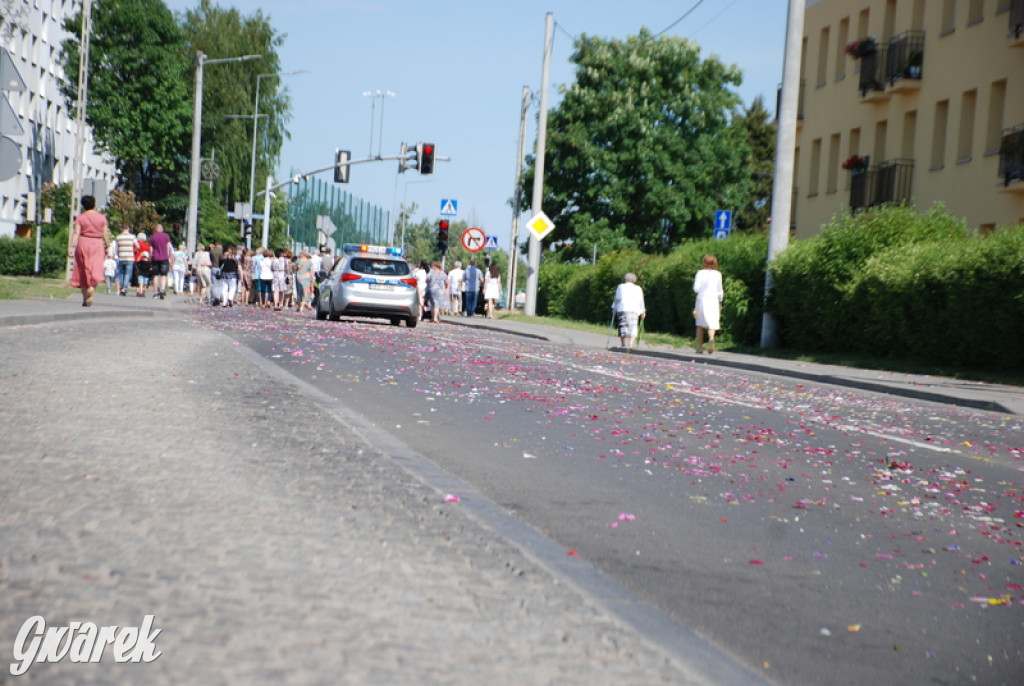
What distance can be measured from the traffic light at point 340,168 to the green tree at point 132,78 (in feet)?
85.7

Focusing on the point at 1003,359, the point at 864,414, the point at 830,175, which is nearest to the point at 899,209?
the point at 1003,359

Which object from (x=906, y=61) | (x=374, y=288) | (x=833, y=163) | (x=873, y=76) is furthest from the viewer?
(x=833, y=163)

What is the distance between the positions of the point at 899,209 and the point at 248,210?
37.9 metres

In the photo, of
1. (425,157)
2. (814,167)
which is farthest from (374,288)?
(814,167)

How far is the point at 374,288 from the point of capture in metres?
30.9

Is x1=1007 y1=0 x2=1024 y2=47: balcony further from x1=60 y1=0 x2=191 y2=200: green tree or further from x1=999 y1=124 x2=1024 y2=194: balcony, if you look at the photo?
x1=60 y1=0 x2=191 y2=200: green tree

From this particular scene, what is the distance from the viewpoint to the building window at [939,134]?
34.9 m

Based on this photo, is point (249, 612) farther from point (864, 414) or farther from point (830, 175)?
point (830, 175)

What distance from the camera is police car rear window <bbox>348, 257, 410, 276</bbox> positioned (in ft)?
102

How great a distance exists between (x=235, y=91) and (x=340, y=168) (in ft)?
89.8

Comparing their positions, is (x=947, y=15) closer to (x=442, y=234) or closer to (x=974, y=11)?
(x=974, y=11)

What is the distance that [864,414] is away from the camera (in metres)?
14.2

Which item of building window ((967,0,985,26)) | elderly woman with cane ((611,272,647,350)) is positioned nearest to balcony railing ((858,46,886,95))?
building window ((967,0,985,26))

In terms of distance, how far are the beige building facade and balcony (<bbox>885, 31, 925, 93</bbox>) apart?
0.12 feet
